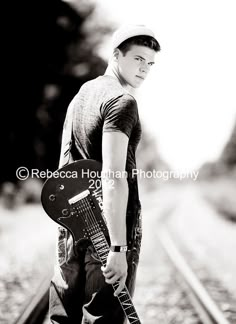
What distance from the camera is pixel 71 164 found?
1.91 meters

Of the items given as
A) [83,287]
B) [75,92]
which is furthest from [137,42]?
[75,92]

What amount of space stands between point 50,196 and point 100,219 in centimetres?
25

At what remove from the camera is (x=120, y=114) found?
5.83 feet

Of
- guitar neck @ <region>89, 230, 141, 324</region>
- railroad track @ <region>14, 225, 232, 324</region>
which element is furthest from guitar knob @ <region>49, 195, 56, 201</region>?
railroad track @ <region>14, 225, 232, 324</region>

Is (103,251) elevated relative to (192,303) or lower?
elevated

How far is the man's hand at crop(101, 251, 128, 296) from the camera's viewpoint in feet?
5.99

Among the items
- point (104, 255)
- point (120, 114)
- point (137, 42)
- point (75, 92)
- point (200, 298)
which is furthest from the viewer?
point (75, 92)

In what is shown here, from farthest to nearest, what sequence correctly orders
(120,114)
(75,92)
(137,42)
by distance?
1. (75,92)
2. (137,42)
3. (120,114)

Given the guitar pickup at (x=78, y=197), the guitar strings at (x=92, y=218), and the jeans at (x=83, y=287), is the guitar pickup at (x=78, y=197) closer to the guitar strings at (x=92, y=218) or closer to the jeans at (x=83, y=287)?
the guitar strings at (x=92, y=218)

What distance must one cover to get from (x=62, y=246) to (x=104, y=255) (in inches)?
10.6

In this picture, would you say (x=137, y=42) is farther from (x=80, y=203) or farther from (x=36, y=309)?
(x=36, y=309)

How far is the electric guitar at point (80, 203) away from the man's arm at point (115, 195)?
11cm

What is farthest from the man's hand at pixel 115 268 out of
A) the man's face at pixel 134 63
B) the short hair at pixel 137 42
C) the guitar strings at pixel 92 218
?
the short hair at pixel 137 42

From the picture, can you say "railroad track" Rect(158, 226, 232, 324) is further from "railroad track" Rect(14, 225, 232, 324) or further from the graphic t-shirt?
the graphic t-shirt
